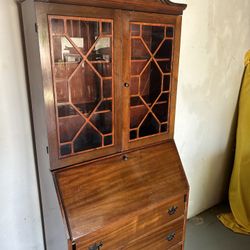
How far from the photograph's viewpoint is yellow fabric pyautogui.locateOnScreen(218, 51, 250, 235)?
218 centimetres

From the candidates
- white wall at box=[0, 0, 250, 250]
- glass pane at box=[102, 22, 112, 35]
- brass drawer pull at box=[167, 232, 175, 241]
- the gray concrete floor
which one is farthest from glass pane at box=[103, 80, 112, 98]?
the gray concrete floor

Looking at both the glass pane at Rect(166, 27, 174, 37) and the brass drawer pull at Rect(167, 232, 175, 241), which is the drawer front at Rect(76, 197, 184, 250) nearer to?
the brass drawer pull at Rect(167, 232, 175, 241)

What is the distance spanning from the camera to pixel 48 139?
1.05 m

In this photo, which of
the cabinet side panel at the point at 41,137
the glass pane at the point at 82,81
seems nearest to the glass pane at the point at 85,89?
the glass pane at the point at 82,81

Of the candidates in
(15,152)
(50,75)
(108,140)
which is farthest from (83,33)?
(15,152)

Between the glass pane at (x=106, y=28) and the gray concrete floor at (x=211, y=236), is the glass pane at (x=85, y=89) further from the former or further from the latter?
the gray concrete floor at (x=211, y=236)

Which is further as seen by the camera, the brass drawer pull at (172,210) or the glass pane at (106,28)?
the brass drawer pull at (172,210)

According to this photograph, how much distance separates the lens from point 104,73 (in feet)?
3.67

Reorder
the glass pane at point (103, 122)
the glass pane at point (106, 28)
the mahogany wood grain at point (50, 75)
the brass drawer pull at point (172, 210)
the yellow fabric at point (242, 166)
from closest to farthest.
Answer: the mahogany wood grain at point (50, 75) → the glass pane at point (106, 28) → the glass pane at point (103, 122) → the brass drawer pull at point (172, 210) → the yellow fabric at point (242, 166)

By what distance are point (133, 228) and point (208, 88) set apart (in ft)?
4.11

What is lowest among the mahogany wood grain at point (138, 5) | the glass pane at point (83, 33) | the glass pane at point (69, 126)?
the glass pane at point (69, 126)

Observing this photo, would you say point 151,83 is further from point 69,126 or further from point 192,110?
point 192,110

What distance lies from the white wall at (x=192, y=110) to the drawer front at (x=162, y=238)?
1.97ft

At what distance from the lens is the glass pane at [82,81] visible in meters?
1.00
